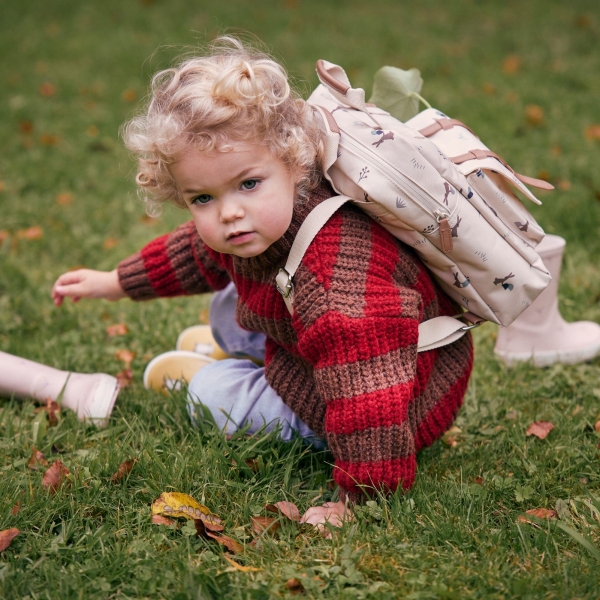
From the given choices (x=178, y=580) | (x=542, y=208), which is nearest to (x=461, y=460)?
(x=178, y=580)

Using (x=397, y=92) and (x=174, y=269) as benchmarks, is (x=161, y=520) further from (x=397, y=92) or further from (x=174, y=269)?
(x=397, y=92)

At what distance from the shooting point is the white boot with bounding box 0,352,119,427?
2504mm

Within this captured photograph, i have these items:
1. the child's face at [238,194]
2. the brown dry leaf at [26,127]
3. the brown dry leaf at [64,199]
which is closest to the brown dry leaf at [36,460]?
the child's face at [238,194]

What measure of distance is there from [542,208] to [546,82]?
255 centimetres

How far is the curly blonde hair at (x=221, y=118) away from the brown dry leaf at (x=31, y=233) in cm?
219

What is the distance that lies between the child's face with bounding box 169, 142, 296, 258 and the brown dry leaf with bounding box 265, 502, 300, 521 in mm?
657

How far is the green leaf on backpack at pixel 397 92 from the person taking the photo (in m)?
2.35

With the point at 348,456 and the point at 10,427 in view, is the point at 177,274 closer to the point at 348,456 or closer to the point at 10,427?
the point at 10,427

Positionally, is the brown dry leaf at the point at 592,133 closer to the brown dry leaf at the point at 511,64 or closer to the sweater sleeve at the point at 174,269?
the brown dry leaf at the point at 511,64

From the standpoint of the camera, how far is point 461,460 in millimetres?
2309

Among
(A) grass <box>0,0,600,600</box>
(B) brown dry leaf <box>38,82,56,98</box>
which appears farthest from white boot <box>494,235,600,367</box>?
(B) brown dry leaf <box>38,82,56,98</box>

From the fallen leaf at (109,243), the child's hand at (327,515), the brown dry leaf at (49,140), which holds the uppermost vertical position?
the child's hand at (327,515)

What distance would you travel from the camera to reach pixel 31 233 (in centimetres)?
403

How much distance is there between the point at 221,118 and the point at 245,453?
0.94m
